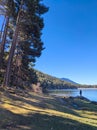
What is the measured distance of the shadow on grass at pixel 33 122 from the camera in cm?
1430

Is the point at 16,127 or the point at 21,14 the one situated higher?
the point at 21,14

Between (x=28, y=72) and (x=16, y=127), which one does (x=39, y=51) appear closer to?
(x=28, y=72)

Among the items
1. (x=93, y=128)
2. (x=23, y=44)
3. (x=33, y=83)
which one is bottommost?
(x=93, y=128)

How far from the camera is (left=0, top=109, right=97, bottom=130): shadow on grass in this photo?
14.3 m

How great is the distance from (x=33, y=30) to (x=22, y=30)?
1411mm

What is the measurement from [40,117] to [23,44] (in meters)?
23.1

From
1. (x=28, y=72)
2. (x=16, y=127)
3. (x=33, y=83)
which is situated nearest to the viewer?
(x=16, y=127)

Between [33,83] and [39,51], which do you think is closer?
[39,51]

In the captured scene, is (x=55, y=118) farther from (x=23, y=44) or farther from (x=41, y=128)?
(x=23, y=44)

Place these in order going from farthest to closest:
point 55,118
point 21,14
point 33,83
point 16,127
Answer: point 33,83
point 21,14
point 55,118
point 16,127

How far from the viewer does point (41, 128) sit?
14.6 meters

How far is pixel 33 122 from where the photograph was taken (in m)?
15.7

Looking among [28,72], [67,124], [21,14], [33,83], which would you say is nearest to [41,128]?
[67,124]

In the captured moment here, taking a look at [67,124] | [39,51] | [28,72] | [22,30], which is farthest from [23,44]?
[67,124]
